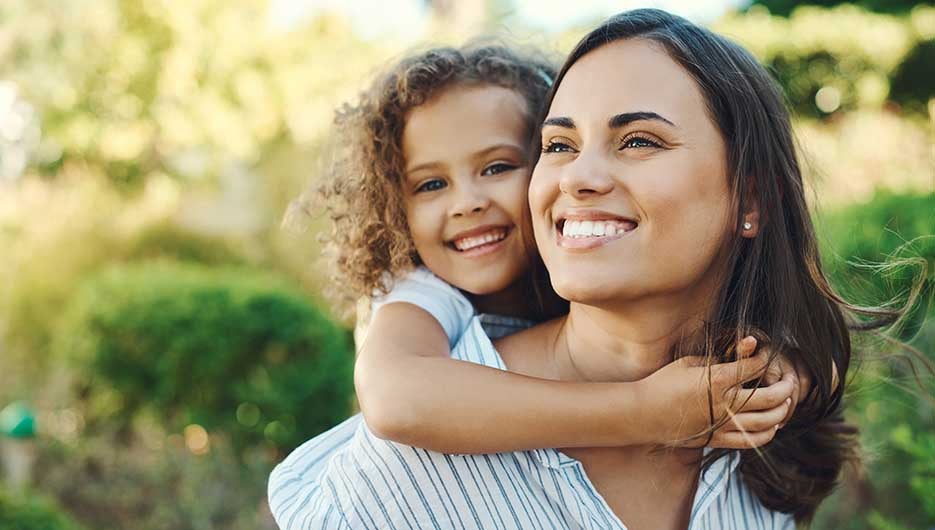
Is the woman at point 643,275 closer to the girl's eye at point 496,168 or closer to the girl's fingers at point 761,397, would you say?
the girl's fingers at point 761,397

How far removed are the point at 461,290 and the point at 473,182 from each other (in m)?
0.31

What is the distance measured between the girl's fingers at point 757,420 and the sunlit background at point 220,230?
47 cm

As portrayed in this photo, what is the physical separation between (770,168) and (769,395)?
498 millimetres

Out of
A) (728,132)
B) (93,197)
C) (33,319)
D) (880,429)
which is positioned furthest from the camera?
(93,197)

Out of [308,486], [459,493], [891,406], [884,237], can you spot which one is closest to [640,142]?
[459,493]

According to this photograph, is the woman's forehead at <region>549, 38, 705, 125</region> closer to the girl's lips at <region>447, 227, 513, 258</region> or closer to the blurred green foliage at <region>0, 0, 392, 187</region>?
the girl's lips at <region>447, 227, 513, 258</region>

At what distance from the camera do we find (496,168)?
2.72 metres

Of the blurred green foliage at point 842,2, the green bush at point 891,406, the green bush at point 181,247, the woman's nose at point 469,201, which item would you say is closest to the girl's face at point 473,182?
the woman's nose at point 469,201

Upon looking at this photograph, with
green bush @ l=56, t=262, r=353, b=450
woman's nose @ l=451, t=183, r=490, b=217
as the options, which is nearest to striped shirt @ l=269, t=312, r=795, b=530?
woman's nose @ l=451, t=183, r=490, b=217

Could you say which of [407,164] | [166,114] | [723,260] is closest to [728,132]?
[723,260]

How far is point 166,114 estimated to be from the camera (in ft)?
46.0

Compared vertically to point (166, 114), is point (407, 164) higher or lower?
higher

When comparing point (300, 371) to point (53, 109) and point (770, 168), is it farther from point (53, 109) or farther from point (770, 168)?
point (53, 109)

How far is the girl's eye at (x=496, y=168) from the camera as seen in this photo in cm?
271
